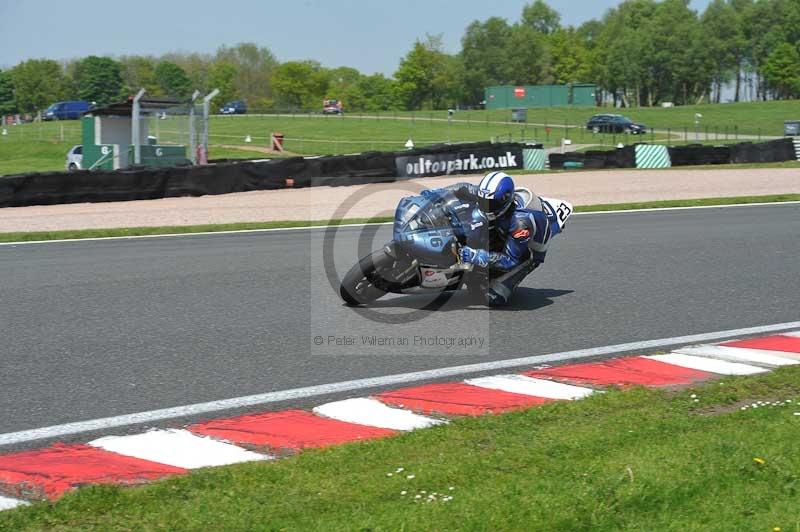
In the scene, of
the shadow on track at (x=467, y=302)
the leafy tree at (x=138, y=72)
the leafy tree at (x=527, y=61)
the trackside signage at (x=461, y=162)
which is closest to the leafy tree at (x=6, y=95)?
the leafy tree at (x=138, y=72)

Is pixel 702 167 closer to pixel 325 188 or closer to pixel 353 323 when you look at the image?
pixel 325 188

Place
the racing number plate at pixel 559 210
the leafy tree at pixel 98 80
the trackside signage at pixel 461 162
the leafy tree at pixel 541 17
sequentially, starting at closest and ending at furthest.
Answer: the racing number plate at pixel 559 210
the trackside signage at pixel 461 162
the leafy tree at pixel 98 80
the leafy tree at pixel 541 17

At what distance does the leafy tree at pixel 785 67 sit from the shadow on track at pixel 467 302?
11894 centimetres

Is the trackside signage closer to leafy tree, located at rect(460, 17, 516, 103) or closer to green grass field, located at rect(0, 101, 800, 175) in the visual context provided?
green grass field, located at rect(0, 101, 800, 175)

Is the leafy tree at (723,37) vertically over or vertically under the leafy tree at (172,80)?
over

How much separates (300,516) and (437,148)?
25.1 m

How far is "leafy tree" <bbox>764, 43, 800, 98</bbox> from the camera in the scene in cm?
11894

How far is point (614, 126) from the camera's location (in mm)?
62500

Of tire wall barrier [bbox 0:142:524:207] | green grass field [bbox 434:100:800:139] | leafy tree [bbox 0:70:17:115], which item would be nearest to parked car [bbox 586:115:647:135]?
green grass field [bbox 434:100:800:139]

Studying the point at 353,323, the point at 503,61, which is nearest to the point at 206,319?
the point at 353,323

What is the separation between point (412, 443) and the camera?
5.23 m

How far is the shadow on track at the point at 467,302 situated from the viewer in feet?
31.1

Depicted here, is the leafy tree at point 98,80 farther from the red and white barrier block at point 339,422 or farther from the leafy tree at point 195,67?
the red and white barrier block at point 339,422

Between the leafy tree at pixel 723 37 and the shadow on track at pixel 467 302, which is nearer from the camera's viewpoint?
the shadow on track at pixel 467 302
